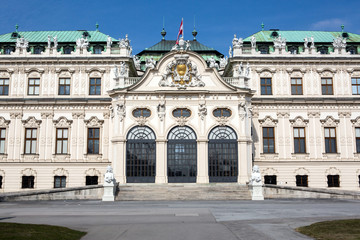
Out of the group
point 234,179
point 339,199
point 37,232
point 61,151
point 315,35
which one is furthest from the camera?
point 315,35

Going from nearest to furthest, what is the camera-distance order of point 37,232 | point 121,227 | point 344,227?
point 37,232 < point 344,227 < point 121,227

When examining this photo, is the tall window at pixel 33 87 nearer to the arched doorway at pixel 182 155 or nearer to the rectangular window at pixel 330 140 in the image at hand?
the arched doorway at pixel 182 155

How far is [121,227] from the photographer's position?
52.4 ft

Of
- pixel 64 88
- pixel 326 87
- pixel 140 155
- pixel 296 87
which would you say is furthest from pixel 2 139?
pixel 326 87

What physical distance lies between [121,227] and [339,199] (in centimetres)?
2275

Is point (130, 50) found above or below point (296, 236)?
above

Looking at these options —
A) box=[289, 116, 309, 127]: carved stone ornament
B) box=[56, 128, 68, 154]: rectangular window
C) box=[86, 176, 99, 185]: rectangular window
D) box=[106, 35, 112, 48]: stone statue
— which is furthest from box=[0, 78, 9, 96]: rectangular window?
box=[289, 116, 309, 127]: carved stone ornament

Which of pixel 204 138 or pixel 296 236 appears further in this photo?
pixel 204 138

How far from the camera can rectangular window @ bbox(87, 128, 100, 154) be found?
45.2m

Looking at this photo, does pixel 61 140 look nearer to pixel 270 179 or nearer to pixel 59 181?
pixel 59 181

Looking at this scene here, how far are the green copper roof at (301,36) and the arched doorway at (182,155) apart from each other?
16.0 meters

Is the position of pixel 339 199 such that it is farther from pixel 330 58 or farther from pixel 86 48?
pixel 86 48

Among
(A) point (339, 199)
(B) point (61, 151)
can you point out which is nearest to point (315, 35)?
(A) point (339, 199)

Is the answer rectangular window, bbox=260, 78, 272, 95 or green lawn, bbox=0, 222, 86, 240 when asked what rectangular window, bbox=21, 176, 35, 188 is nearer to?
rectangular window, bbox=260, 78, 272, 95
